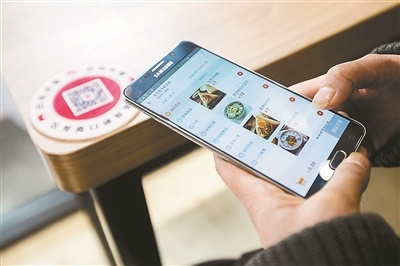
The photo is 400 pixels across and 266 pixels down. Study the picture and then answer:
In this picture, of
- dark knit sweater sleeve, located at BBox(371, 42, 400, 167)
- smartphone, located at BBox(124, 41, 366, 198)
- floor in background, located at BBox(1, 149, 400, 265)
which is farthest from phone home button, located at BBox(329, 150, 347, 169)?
floor in background, located at BBox(1, 149, 400, 265)

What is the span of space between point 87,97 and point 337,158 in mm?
229

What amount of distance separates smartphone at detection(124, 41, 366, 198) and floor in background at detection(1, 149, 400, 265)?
499 mm

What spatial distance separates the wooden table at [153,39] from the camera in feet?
1.42

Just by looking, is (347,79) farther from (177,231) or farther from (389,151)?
(177,231)

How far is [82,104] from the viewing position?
0.43 m

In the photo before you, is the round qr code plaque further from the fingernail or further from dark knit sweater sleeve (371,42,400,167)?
dark knit sweater sleeve (371,42,400,167)

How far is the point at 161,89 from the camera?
0.44 m

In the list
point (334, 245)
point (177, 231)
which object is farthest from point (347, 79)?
point (177, 231)

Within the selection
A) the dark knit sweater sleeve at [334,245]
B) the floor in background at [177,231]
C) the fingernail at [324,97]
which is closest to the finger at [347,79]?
the fingernail at [324,97]

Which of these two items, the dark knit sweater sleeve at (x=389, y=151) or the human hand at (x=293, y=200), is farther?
the dark knit sweater sleeve at (x=389, y=151)

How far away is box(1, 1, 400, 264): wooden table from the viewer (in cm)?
43

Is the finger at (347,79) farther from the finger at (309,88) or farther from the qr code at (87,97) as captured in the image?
the qr code at (87,97)

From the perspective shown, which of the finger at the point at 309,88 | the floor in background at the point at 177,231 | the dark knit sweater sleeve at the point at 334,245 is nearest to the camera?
the dark knit sweater sleeve at the point at 334,245

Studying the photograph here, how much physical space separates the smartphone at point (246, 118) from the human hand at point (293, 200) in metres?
0.01
